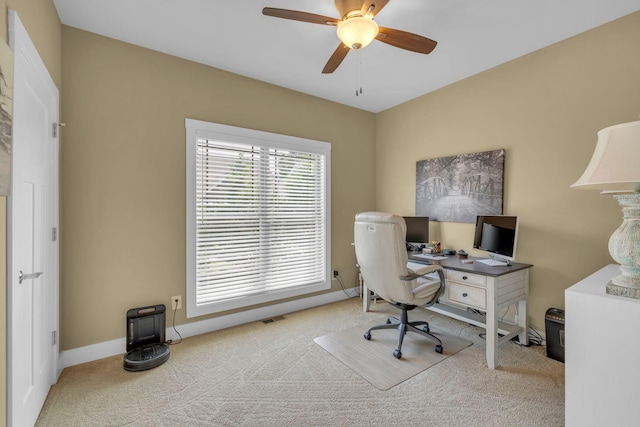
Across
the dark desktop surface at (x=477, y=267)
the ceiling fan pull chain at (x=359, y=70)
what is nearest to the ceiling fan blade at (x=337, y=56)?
the ceiling fan pull chain at (x=359, y=70)

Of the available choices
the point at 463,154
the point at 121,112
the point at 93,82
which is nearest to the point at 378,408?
the point at 463,154

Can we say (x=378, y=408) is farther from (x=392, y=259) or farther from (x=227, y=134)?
(x=227, y=134)

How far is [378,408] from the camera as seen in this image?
5.81 ft

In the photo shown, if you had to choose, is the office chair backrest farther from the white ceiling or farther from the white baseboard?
the white ceiling

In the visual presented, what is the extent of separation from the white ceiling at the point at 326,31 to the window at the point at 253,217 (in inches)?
27.6

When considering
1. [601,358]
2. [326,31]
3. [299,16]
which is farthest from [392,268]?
[326,31]

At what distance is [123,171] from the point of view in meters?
2.43

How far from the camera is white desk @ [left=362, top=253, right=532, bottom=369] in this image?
2.20 metres

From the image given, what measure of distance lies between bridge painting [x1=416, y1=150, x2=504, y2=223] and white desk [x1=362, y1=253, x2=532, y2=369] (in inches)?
27.5

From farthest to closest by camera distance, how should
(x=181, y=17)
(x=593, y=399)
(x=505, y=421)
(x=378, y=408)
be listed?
(x=181, y=17), (x=378, y=408), (x=505, y=421), (x=593, y=399)

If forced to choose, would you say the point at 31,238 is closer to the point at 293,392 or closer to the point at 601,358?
the point at 293,392

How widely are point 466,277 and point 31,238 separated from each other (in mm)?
3053

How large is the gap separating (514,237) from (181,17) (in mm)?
3268

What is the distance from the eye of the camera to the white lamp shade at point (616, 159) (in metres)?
1.18
